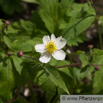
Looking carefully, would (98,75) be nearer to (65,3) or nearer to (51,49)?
(51,49)

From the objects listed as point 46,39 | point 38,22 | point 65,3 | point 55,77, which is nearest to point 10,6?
point 38,22

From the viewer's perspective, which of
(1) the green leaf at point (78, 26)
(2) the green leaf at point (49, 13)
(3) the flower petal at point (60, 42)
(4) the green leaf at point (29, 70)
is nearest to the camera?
(4) the green leaf at point (29, 70)

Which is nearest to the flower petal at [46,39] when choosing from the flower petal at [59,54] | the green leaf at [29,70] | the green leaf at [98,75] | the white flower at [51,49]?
the white flower at [51,49]

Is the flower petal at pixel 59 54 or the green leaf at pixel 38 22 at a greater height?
the green leaf at pixel 38 22

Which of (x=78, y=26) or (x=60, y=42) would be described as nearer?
(x=60, y=42)

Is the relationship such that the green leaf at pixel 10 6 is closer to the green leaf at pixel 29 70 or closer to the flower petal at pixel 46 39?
the flower petal at pixel 46 39

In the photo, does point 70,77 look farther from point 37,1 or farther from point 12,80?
point 37,1

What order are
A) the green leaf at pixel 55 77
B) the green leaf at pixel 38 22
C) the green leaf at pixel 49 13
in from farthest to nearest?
the green leaf at pixel 38 22 → the green leaf at pixel 49 13 → the green leaf at pixel 55 77

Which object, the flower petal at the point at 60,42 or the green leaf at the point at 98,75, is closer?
the flower petal at the point at 60,42
